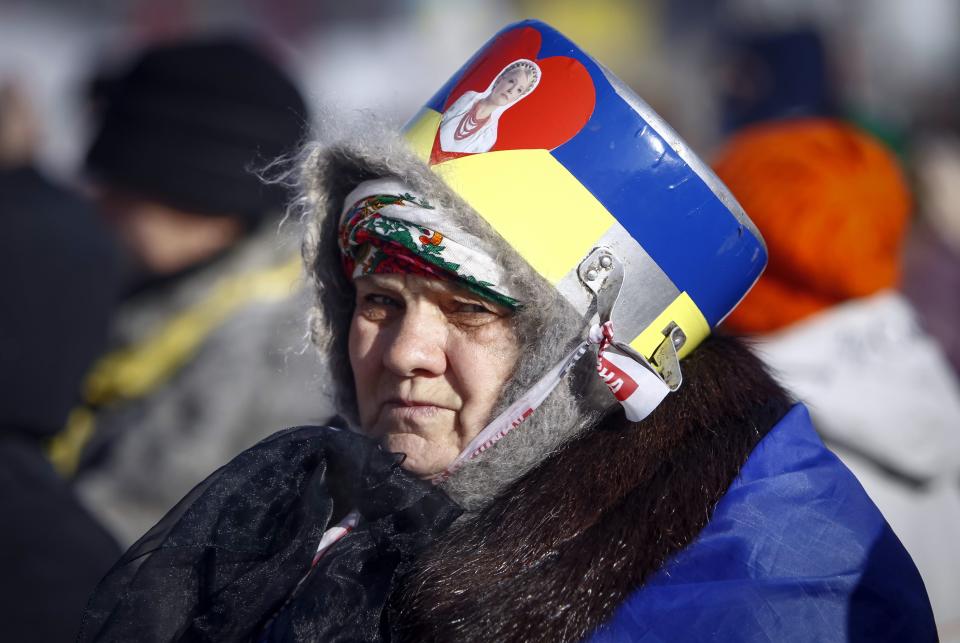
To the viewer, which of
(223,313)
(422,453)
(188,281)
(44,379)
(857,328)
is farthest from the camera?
(188,281)

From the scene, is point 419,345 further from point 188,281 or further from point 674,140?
point 188,281

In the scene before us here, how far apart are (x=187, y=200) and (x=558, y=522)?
2450 mm

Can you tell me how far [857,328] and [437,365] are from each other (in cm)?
160

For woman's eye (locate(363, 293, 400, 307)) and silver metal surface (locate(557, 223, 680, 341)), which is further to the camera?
woman's eye (locate(363, 293, 400, 307))

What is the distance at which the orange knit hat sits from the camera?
10.0 ft

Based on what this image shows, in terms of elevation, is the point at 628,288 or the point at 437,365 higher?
the point at 437,365

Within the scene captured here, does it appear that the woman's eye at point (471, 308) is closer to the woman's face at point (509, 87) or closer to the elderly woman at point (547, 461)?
the elderly woman at point (547, 461)

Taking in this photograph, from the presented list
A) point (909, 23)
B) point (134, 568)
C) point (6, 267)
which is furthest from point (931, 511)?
point (909, 23)

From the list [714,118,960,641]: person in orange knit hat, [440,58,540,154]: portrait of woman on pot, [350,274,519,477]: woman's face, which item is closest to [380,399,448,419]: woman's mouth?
[350,274,519,477]: woman's face

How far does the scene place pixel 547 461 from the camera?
6.05ft

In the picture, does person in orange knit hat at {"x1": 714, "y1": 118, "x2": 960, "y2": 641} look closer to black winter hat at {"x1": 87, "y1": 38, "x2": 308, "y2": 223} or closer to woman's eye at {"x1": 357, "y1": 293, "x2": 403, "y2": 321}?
woman's eye at {"x1": 357, "y1": 293, "x2": 403, "y2": 321}

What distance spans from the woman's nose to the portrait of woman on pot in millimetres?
306

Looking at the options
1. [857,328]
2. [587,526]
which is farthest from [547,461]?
[857,328]

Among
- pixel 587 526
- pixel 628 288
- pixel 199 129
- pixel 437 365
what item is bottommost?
pixel 587 526
